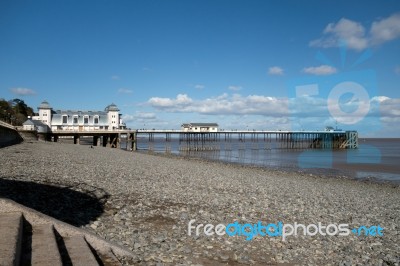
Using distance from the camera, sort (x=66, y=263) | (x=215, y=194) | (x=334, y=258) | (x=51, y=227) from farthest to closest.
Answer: (x=215, y=194)
(x=334, y=258)
(x=51, y=227)
(x=66, y=263)

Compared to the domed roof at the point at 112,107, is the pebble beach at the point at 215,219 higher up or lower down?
lower down

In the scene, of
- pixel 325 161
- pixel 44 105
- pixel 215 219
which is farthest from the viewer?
pixel 44 105

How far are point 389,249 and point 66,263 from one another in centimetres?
600

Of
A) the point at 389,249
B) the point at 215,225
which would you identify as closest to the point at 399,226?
the point at 389,249

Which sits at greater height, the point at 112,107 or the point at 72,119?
the point at 112,107

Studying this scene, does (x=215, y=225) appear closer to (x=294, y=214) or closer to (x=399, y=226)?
(x=294, y=214)

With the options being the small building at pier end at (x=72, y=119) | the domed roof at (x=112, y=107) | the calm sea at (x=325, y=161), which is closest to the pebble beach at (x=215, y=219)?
the calm sea at (x=325, y=161)

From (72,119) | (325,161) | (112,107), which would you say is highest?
(112,107)

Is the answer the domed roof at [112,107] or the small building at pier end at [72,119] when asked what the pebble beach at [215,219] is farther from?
the domed roof at [112,107]

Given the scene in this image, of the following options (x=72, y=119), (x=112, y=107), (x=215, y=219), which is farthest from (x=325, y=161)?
(x=72, y=119)

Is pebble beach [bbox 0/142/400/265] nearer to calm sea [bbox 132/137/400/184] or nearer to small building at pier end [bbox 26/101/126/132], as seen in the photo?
calm sea [bbox 132/137/400/184]

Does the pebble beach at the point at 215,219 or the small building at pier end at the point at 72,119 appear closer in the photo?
the pebble beach at the point at 215,219

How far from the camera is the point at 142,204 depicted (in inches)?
328

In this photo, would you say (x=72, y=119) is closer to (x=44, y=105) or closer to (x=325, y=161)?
(x=44, y=105)
